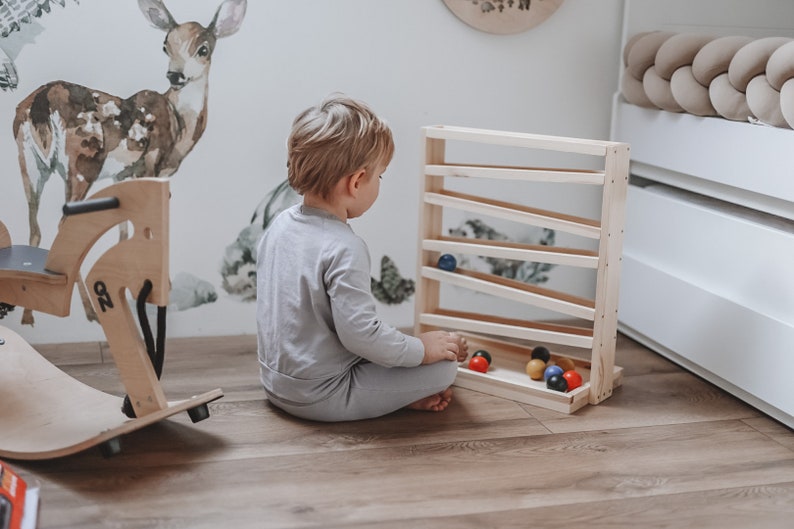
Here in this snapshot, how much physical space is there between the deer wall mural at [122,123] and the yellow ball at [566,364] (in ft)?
3.35

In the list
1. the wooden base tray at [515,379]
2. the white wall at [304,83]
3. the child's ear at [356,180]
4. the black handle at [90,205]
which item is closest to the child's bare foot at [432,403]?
the wooden base tray at [515,379]

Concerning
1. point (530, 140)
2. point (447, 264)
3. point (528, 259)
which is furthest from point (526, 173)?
point (447, 264)

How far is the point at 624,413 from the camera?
187 cm

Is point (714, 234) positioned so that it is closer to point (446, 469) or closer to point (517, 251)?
point (517, 251)

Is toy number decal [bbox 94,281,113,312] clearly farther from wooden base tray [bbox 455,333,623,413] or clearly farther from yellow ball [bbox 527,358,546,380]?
yellow ball [bbox 527,358,546,380]

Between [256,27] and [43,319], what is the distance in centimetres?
88

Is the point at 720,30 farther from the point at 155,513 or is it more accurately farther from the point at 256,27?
the point at 155,513

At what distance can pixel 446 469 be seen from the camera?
1.58 meters

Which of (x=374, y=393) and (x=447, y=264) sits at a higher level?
(x=447, y=264)

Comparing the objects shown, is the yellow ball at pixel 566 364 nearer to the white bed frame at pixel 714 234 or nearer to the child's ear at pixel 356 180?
the white bed frame at pixel 714 234

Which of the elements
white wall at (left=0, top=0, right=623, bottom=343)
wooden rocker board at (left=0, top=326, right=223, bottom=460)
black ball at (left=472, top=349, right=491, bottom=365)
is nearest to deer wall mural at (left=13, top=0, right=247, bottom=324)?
white wall at (left=0, top=0, right=623, bottom=343)

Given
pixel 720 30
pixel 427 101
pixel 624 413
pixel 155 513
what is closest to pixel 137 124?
pixel 427 101

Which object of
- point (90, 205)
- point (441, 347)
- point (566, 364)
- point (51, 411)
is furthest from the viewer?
point (566, 364)

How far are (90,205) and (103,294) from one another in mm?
175
